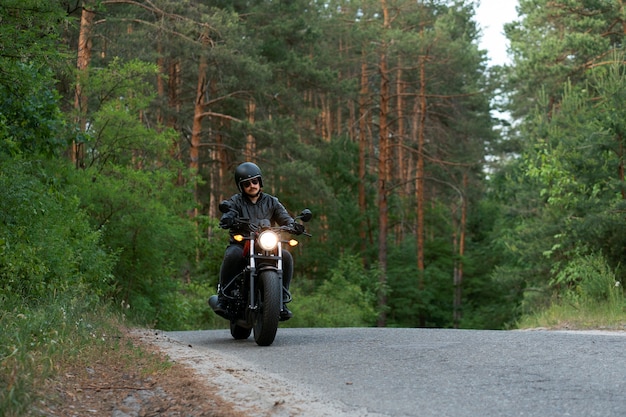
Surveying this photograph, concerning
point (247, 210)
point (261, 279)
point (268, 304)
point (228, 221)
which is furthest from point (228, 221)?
point (268, 304)

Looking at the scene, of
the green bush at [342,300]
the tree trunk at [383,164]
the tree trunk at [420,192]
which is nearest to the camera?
the green bush at [342,300]

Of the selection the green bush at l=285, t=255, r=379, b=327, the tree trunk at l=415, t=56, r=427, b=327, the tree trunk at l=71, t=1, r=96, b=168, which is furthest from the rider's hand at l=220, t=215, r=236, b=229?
the tree trunk at l=415, t=56, r=427, b=327

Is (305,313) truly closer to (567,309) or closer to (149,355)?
(567,309)

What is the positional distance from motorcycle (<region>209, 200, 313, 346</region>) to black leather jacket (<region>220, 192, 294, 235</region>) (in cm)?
23

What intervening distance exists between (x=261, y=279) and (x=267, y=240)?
465 mm

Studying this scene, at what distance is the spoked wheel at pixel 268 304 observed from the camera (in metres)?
9.64

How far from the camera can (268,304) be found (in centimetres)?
962

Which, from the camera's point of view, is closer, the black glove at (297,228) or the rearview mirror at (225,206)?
the rearview mirror at (225,206)

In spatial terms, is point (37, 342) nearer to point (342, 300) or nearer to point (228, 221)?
point (228, 221)

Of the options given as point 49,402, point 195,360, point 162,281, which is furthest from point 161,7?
point 49,402

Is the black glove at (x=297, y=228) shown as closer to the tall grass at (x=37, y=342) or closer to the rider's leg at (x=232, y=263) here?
the rider's leg at (x=232, y=263)

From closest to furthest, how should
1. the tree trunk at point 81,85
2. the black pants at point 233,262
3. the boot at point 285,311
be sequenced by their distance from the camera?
1. the boot at point 285,311
2. the black pants at point 233,262
3. the tree trunk at point 81,85

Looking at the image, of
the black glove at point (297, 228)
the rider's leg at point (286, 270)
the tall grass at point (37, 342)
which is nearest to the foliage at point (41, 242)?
the tall grass at point (37, 342)

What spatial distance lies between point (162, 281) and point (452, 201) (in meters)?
42.9
